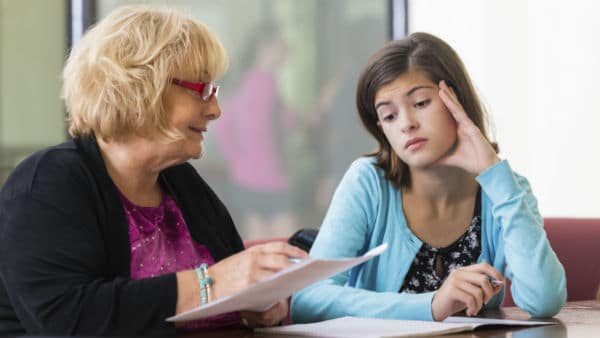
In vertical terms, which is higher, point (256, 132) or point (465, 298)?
Result: point (465, 298)

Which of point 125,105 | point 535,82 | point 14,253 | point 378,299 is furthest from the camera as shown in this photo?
point 535,82

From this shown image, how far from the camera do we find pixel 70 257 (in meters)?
1.49

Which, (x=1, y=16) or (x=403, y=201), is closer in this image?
(x=403, y=201)

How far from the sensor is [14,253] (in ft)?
4.85

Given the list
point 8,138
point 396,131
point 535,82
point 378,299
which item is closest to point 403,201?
point 396,131

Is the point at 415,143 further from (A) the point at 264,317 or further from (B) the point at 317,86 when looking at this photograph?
(B) the point at 317,86

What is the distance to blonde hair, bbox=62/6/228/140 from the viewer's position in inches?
64.8

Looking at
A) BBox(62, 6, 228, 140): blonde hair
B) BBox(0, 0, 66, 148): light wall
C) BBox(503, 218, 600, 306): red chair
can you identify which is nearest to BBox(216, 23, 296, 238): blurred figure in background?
BBox(0, 0, 66, 148): light wall

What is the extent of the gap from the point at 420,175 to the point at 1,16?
7.85 ft

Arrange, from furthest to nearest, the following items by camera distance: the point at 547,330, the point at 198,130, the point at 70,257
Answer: the point at 198,130, the point at 547,330, the point at 70,257

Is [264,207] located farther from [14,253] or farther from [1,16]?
[14,253]

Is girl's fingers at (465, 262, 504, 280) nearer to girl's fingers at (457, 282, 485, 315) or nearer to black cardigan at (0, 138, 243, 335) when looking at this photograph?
girl's fingers at (457, 282, 485, 315)

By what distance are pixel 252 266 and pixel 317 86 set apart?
369 cm

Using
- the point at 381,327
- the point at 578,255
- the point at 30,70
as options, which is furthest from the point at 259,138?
the point at 381,327
